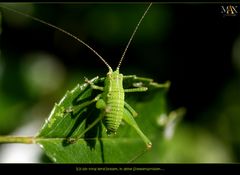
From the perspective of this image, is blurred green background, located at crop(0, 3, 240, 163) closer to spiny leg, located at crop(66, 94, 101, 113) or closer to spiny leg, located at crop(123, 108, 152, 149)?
spiny leg, located at crop(123, 108, 152, 149)

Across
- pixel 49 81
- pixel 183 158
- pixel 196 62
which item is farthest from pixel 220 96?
pixel 49 81

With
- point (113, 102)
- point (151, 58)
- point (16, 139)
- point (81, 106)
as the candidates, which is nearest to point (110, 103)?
point (113, 102)

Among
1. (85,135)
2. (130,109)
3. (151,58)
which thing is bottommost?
(85,135)

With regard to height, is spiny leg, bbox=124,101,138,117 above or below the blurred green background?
below

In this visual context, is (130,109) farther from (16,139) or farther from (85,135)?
(16,139)

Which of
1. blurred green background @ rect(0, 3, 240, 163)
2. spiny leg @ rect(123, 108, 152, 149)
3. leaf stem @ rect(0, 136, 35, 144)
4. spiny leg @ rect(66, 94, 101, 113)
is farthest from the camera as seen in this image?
blurred green background @ rect(0, 3, 240, 163)

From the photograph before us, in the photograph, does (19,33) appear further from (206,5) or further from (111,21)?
(206,5)

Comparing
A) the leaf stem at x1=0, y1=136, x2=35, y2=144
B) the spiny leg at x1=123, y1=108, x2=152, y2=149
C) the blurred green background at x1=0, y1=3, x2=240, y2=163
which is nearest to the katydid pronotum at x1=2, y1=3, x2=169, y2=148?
the spiny leg at x1=123, y1=108, x2=152, y2=149
